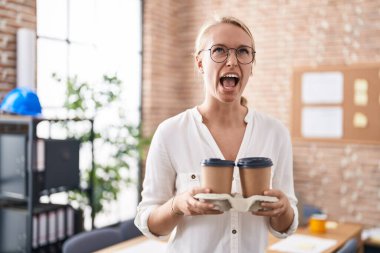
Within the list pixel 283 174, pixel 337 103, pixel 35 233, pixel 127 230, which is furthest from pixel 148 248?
pixel 337 103

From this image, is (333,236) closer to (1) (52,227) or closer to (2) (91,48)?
(1) (52,227)

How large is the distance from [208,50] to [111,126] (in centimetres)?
294

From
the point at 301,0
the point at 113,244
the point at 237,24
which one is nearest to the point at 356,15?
the point at 301,0

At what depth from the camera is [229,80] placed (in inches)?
48.4

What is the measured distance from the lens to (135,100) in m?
5.09

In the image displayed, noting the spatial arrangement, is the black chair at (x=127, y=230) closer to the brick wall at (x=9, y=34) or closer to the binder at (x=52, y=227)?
the binder at (x=52, y=227)

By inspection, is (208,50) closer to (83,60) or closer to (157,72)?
(83,60)

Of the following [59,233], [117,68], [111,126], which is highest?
[117,68]

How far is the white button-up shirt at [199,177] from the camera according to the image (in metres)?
1.24

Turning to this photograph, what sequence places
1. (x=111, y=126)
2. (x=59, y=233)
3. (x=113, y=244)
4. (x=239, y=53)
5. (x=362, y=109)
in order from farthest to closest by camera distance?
(x=362, y=109)
(x=111, y=126)
(x=59, y=233)
(x=113, y=244)
(x=239, y=53)

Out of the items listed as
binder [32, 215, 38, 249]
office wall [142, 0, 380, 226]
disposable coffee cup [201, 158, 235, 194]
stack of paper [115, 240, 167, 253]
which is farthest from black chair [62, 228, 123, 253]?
office wall [142, 0, 380, 226]

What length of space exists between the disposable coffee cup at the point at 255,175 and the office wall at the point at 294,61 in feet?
12.1

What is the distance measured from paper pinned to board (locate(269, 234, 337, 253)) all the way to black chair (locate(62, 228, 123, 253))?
1.01 meters

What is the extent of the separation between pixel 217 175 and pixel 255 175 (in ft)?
0.31
